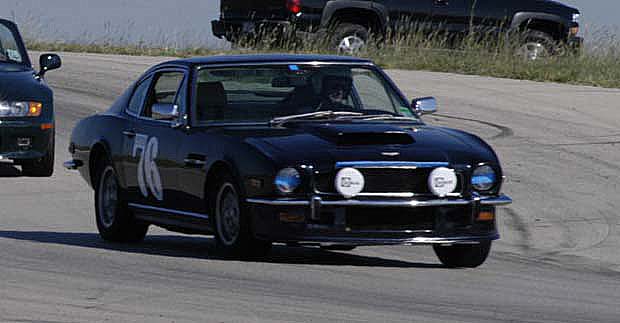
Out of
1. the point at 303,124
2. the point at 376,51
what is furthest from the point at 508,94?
the point at 303,124

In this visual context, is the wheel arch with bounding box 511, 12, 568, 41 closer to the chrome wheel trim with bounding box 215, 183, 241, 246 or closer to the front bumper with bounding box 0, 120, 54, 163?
the front bumper with bounding box 0, 120, 54, 163

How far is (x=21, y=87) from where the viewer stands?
54.8ft

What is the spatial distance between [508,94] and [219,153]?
503 inches

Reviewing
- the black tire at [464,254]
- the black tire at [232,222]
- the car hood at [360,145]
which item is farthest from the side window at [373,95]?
the black tire at [232,222]

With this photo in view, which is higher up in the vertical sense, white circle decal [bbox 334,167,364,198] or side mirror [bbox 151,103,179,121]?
side mirror [bbox 151,103,179,121]

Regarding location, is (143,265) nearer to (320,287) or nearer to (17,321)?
(320,287)

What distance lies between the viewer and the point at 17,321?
793 cm

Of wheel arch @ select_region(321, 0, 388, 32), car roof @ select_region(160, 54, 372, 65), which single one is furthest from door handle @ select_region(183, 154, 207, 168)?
wheel arch @ select_region(321, 0, 388, 32)

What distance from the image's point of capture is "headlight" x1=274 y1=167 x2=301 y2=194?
10.1 meters

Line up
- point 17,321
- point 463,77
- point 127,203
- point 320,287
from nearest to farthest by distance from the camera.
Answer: point 17,321, point 320,287, point 127,203, point 463,77

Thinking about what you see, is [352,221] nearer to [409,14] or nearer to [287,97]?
[287,97]

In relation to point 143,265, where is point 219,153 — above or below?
above

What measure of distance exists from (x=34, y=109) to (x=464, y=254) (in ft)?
23.5

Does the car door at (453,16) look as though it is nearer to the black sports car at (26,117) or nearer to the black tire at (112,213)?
the black sports car at (26,117)
